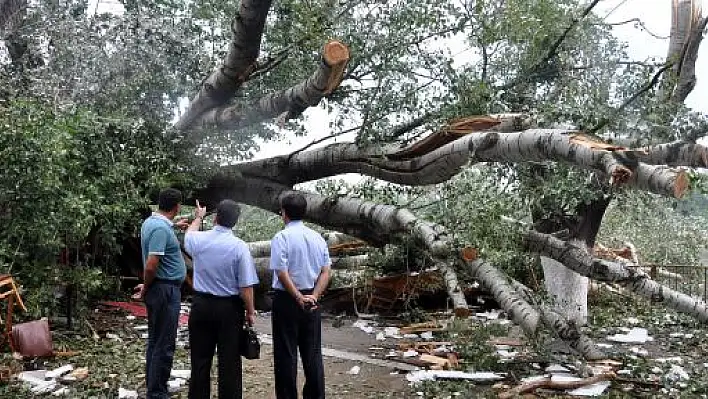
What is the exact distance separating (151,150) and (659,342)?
6.59 meters

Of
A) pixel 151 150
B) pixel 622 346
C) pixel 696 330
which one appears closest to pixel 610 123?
pixel 622 346

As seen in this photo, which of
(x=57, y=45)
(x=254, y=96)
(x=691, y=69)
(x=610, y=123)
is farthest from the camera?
(x=254, y=96)

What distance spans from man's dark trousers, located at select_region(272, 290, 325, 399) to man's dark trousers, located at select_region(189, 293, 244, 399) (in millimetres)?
244

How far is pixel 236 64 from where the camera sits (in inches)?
289

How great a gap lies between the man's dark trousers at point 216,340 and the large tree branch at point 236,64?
312cm

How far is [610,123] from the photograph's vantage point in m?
6.20

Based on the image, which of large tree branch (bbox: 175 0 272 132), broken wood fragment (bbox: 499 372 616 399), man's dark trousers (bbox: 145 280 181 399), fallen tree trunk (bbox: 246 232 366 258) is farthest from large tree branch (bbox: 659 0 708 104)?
man's dark trousers (bbox: 145 280 181 399)

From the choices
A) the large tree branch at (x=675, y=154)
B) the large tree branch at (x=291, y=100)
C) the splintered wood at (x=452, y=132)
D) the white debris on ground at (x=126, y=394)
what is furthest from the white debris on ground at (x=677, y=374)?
the white debris on ground at (x=126, y=394)

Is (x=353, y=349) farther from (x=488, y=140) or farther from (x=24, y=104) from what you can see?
(x=24, y=104)

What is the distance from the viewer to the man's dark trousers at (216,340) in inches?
168

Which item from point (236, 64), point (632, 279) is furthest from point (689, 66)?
point (236, 64)

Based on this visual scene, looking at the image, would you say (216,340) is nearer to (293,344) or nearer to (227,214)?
(293,344)

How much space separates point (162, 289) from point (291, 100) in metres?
3.40

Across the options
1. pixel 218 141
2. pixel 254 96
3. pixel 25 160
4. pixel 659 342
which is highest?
pixel 254 96
